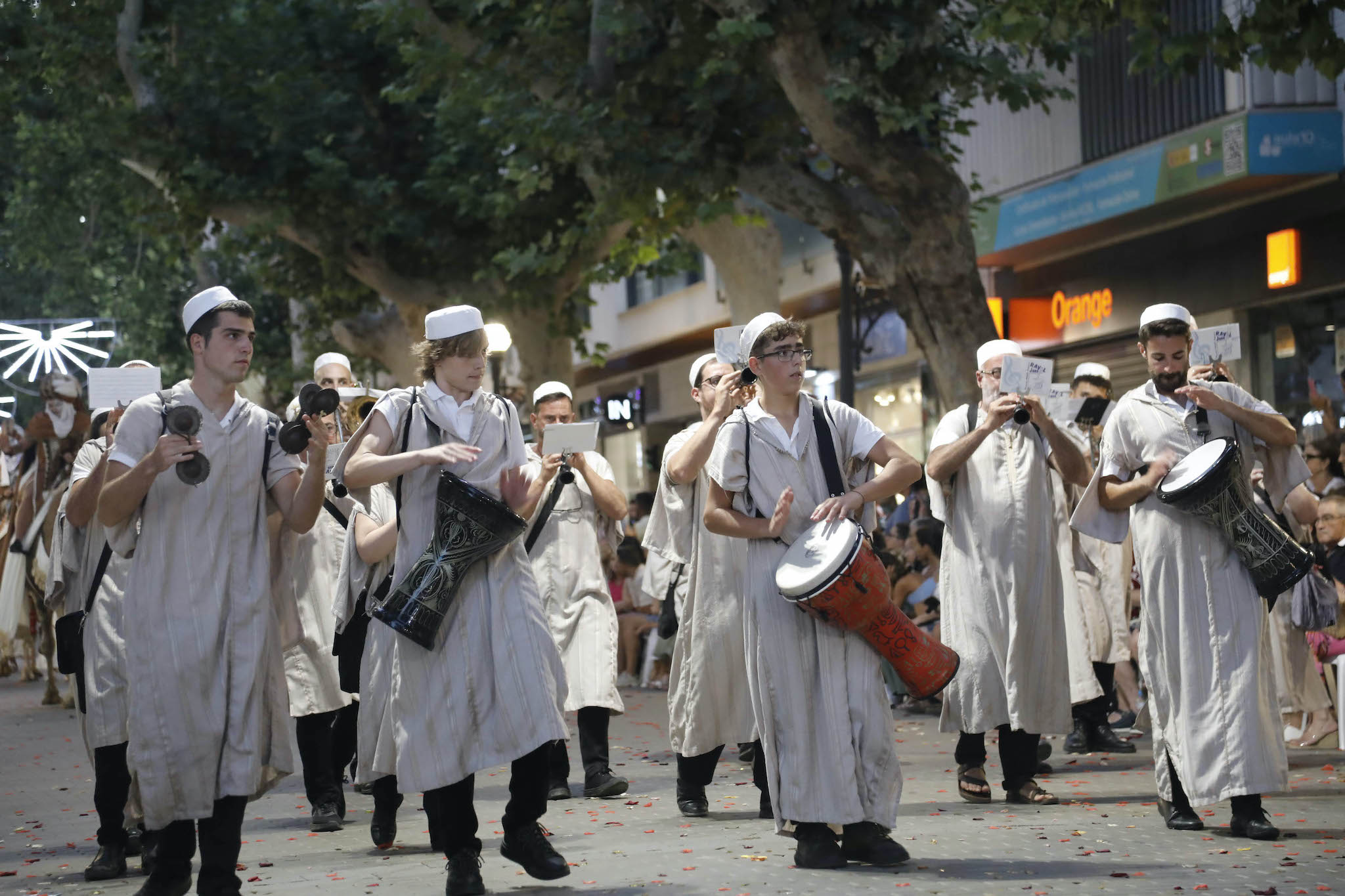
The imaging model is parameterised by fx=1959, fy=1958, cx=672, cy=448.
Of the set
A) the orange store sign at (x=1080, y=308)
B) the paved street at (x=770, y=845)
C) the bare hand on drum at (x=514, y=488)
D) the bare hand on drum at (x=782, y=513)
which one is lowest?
the paved street at (x=770, y=845)

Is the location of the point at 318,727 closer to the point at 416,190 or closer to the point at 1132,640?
the point at 1132,640

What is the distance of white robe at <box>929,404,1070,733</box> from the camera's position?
8883 mm

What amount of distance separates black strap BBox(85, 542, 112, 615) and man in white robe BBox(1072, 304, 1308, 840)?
3.94m

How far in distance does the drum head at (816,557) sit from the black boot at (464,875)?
1.43 meters

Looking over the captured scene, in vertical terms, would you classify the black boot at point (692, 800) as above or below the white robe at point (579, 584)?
below

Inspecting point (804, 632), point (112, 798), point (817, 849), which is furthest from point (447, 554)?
point (112, 798)

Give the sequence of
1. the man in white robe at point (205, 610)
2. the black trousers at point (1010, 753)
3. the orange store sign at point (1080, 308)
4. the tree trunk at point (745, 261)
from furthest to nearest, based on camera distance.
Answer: the orange store sign at point (1080, 308) → the tree trunk at point (745, 261) → the black trousers at point (1010, 753) → the man in white robe at point (205, 610)

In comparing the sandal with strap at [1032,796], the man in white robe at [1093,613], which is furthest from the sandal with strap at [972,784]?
the man in white robe at [1093,613]

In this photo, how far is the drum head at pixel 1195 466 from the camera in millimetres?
7535

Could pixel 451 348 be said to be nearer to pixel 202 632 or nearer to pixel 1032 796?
pixel 202 632

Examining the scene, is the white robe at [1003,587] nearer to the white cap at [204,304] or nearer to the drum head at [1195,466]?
the drum head at [1195,466]

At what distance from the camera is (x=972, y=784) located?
8867 mm

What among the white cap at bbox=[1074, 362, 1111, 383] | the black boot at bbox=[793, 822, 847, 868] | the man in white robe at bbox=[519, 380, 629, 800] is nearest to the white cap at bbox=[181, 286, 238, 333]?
the black boot at bbox=[793, 822, 847, 868]

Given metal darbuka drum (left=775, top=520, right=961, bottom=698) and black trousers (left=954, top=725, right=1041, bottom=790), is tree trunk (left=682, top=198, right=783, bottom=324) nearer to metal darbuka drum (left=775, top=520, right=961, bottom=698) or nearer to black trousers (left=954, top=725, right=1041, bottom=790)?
black trousers (left=954, top=725, right=1041, bottom=790)
